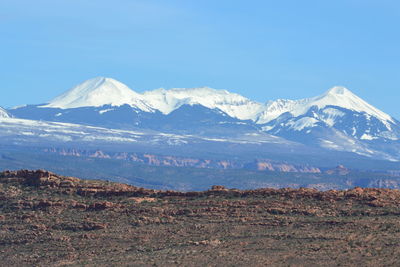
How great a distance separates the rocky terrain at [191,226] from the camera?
56062 mm

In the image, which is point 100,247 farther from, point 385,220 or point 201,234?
point 385,220

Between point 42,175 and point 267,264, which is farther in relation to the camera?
point 42,175

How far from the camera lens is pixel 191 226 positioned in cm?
6306

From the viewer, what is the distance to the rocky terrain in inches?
2207

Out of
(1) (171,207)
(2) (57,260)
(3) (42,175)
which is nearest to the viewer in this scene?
(2) (57,260)

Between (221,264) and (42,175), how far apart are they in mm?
23486

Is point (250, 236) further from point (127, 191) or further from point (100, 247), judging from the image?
point (127, 191)

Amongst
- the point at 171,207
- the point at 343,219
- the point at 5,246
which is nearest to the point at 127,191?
the point at 171,207

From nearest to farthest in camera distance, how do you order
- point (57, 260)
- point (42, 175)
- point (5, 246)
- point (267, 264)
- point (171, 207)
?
point (267, 264) → point (57, 260) → point (5, 246) → point (171, 207) → point (42, 175)

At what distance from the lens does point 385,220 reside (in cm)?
6097

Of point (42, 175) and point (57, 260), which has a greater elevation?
point (42, 175)

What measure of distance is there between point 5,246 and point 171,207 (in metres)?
10.5

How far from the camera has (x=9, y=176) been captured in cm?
7581

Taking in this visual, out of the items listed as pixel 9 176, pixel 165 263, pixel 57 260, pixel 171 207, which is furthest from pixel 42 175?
pixel 165 263
